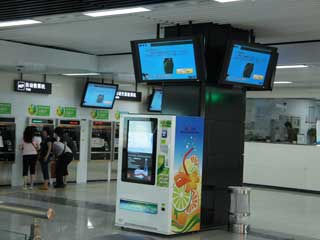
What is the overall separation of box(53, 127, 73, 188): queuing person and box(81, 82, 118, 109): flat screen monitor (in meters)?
1.50

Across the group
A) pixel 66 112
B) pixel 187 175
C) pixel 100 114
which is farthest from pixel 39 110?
pixel 187 175

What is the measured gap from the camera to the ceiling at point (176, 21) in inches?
272

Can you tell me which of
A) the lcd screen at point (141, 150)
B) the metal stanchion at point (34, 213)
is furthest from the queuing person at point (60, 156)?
the metal stanchion at point (34, 213)

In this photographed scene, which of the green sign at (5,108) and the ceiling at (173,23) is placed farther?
the green sign at (5,108)

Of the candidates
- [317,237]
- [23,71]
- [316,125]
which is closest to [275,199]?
[316,125]

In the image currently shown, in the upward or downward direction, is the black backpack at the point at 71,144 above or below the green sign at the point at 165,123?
below

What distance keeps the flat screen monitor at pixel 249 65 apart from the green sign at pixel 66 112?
728 centimetres

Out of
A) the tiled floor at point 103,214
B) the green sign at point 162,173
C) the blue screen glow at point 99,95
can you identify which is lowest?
the tiled floor at point 103,214

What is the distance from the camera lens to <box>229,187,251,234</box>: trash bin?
8523 millimetres

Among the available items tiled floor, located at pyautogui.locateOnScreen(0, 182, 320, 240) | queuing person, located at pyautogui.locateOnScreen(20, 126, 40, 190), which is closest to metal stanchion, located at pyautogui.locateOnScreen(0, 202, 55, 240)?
tiled floor, located at pyautogui.locateOnScreen(0, 182, 320, 240)

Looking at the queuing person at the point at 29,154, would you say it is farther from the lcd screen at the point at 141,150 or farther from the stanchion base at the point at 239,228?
the stanchion base at the point at 239,228

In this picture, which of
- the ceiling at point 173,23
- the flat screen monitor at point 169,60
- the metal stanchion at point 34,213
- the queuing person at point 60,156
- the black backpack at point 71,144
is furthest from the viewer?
the black backpack at point 71,144

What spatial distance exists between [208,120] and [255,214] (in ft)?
9.78

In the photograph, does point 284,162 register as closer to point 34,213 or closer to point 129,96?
point 129,96
